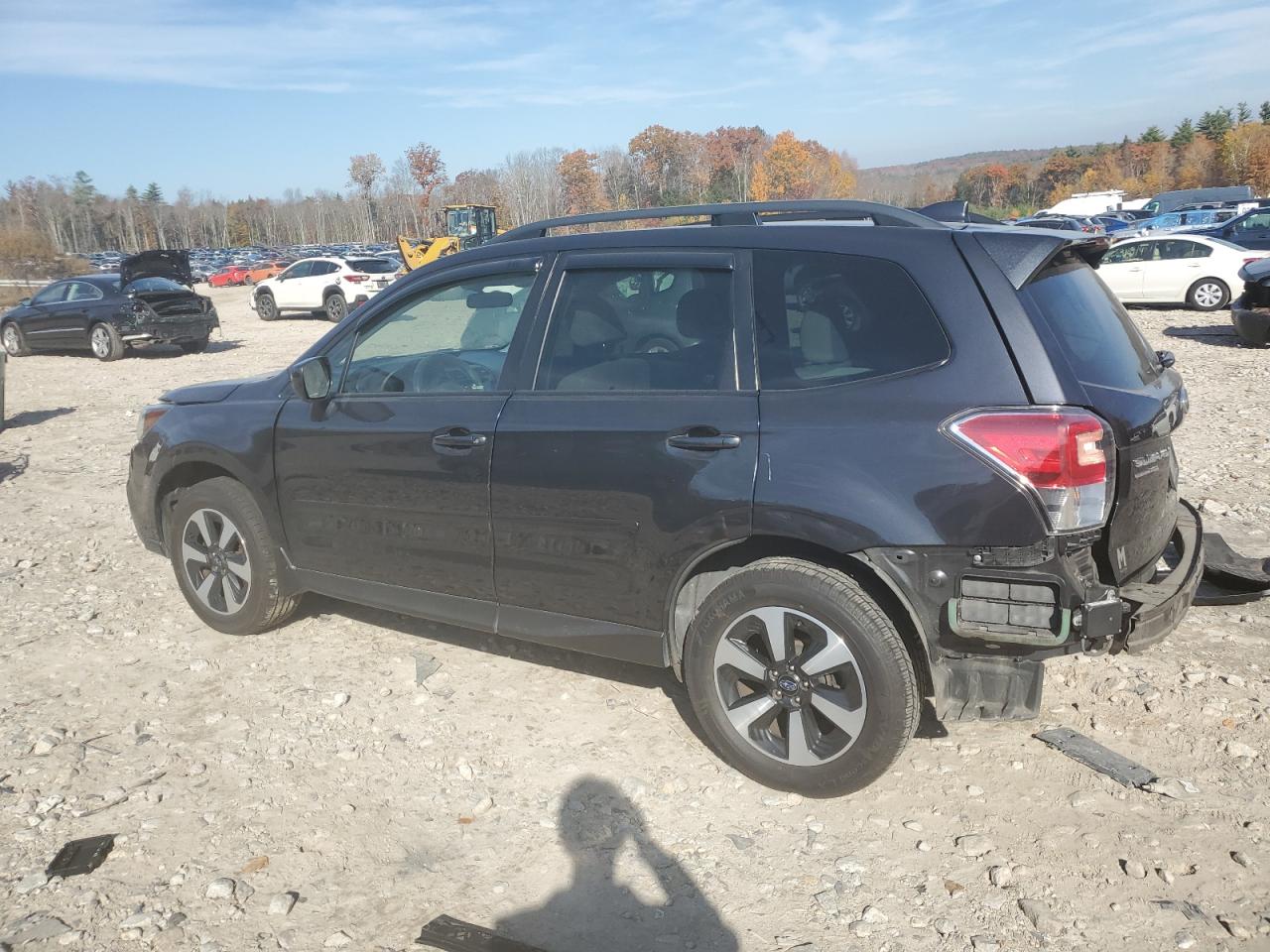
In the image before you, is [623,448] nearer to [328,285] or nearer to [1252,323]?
[1252,323]

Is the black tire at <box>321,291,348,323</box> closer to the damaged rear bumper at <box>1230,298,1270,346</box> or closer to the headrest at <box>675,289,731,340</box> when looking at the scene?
the damaged rear bumper at <box>1230,298,1270,346</box>

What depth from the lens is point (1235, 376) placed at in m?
11.5

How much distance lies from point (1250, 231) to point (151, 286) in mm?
26494

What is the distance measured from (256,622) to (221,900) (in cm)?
207

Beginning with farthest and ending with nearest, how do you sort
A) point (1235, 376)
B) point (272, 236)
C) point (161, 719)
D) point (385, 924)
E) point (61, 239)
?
1. point (272, 236)
2. point (61, 239)
3. point (1235, 376)
4. point (161, 719)
5. point (385, 924)

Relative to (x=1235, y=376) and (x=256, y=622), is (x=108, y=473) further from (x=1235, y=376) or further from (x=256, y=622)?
(x=1235, y=376)

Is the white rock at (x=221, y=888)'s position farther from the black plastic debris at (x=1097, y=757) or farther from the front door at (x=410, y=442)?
the black plastic debris at (x=1097, y=757)

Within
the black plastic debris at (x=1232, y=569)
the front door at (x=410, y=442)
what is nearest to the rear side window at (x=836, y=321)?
the front door at (x=410, y=442)

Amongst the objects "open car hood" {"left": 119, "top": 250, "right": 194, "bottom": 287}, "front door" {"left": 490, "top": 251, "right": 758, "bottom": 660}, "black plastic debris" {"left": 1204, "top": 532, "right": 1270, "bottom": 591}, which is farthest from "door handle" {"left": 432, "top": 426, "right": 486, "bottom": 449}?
"open car hood" {"left": 119, "top": 250, "right": 194, "bottom": 287}

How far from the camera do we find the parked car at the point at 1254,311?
13375 millimetres

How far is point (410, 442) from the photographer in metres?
4.13

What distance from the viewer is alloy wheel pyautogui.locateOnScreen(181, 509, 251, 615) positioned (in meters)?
4.86

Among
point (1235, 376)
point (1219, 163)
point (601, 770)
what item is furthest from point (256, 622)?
point (1219, 163)

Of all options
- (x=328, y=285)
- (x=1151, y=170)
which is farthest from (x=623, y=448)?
(x=1151, y=170)
